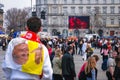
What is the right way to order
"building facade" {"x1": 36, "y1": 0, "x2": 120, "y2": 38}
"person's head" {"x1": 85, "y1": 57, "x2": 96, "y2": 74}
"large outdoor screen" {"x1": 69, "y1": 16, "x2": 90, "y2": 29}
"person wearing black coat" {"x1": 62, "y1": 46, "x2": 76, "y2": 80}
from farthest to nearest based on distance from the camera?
"building facade" {"x1": 36, "y1": 0, "x2": 120, "y2": 38}, "large outdoor screen" {"x1": 69, "y1": 16, "x2": 90, "y2": 29}, "person wearing black coat" {"x1": 62, "y1": 46, "x2": 76, "y2": 80}, "person's head" {"x1": 85, "y1": 57, "x2": 96, "y2": 74}

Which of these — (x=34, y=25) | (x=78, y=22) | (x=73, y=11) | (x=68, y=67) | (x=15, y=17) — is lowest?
(x=15, y=17)

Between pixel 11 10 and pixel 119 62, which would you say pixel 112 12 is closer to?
pixel 11 10

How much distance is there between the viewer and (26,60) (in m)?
5.83

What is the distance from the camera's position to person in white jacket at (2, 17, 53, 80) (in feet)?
19.1

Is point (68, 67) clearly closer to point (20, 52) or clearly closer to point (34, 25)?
point (34, 25)

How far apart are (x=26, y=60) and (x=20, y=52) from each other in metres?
0.11

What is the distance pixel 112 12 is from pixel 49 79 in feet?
494

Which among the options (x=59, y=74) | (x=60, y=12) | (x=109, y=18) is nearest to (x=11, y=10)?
(x=60, y=12)

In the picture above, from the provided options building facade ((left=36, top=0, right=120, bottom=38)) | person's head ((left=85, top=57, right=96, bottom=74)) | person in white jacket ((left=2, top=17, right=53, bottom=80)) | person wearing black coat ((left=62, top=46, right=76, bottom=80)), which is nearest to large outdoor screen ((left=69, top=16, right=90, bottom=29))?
building facade ((left=36, top=0, right=120, bottom=38))

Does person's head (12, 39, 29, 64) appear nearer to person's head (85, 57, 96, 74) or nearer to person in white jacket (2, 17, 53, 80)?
person in white jacket (2, 17, 53, 80)

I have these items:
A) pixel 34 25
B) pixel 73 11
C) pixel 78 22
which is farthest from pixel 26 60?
pixel 73 11

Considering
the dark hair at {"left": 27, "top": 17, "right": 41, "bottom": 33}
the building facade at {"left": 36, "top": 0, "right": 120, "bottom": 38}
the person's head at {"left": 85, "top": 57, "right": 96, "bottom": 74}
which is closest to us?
the dark hair at {"left": 27, "top": 17, "right": 41, "bottom": 33}

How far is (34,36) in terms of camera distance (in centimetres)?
594

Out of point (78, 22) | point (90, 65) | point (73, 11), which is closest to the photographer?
point (90, 65)
